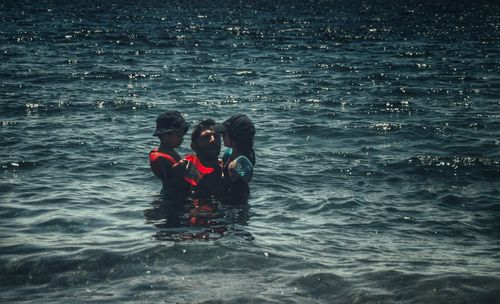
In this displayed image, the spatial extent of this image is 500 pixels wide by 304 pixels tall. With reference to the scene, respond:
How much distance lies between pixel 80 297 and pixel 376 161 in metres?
9.67

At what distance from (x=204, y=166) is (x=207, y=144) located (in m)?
0.43

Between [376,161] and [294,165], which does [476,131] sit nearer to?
[376,161]

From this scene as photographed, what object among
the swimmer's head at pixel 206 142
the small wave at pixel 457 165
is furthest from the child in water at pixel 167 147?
the small wave at pixel 457 165

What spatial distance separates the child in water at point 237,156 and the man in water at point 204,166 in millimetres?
156

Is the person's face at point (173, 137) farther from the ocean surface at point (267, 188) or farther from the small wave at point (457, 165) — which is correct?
the small wave at point (457, 165)

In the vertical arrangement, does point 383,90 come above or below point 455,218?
above

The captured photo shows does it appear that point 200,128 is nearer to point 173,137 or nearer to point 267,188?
point 173,137

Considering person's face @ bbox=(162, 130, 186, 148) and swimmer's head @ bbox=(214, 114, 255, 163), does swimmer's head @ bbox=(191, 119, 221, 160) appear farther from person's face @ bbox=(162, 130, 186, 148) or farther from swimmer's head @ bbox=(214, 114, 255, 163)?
person's face @ bbox=(162, 130, 186, 148)

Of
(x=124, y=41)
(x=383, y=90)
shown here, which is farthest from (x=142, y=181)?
(x=124, y=41)

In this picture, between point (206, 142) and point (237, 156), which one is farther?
point (237, 156)

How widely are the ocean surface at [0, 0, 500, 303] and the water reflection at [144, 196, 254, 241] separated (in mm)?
46

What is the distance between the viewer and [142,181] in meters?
12.9

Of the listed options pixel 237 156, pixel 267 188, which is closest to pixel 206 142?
pixel 237 156

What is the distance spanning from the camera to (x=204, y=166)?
10422mm
